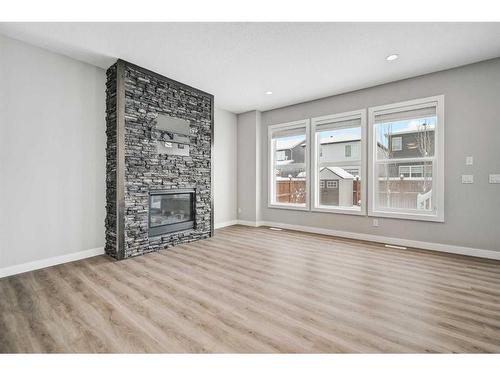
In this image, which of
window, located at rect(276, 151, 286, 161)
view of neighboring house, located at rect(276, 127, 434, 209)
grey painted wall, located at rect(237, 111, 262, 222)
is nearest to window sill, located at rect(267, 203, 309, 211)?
view of neighboring house, located at rect(276, 127, 434, 209)

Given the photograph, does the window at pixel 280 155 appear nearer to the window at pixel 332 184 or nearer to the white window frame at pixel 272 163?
the white window frame at pixel 272 163

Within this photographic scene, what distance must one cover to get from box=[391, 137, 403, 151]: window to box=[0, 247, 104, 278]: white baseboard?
4.93 metres

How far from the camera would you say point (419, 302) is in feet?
6.88

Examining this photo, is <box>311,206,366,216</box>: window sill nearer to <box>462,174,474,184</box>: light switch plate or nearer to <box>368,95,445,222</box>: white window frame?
<box>368,95,445,222</box>: white window frame

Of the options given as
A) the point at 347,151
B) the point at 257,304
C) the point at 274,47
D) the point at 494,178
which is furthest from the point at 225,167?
the point at 494,178

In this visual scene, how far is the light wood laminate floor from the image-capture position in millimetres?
1572

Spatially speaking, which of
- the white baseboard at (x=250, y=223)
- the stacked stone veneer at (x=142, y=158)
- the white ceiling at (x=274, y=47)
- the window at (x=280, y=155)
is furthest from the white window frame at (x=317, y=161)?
the stacked stone veneer at (x=142, y=158)

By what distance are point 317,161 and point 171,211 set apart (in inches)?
119

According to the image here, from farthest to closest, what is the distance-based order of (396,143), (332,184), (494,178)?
(332,184) < (396,143) < (494,178)

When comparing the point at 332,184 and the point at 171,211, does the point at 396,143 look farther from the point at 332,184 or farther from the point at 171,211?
the point at 171,211

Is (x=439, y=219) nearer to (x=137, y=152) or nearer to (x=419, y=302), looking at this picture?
(x=419, y=302)

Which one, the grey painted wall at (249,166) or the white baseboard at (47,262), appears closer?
the white baseboard at (47,262)

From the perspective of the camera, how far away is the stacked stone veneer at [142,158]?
333cm

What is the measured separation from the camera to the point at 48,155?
9.78 ft
